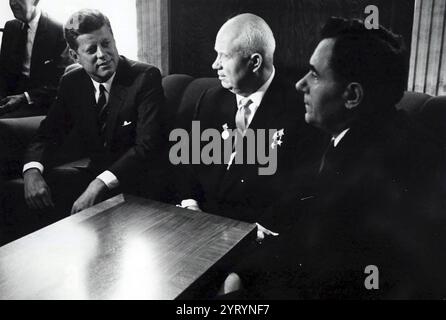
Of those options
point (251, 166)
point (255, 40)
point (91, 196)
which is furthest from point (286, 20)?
point (91, 196)

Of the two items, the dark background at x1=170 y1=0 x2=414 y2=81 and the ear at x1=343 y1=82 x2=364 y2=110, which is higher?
the dark background at x1=170 y1=0 x2=414 y2=81

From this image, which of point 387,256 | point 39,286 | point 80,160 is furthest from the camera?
point 80,160

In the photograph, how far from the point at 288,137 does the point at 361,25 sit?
0.53m

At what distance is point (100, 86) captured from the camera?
6.56ft

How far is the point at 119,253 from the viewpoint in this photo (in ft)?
3.79

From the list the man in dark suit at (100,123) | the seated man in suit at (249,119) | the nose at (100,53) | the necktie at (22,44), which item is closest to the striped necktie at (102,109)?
the man in dark suit at (100,123)

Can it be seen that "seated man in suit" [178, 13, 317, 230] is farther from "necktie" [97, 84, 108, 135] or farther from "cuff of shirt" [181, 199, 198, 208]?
"necktie" [97, 84, 108, 135]

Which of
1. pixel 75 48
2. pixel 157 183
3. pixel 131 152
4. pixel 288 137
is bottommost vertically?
pixel 157 183

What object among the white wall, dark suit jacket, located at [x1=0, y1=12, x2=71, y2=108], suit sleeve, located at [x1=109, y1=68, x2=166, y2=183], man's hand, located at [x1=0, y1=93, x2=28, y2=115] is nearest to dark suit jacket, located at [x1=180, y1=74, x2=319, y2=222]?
suit sleeve, located at [x1=109, y1=68, x2=166, y2=183]

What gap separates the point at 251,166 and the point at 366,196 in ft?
1.91

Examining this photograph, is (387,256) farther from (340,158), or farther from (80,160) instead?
(80,160)

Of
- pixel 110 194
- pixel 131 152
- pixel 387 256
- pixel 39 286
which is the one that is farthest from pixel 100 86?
pixel 387 256

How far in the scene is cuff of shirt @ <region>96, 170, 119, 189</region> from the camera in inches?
71.3

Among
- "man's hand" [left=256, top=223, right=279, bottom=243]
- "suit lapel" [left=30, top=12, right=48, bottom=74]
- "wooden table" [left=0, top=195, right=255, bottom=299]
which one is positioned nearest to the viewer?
"wooden table" [left=0, top=195, right=255, bottom=299]
